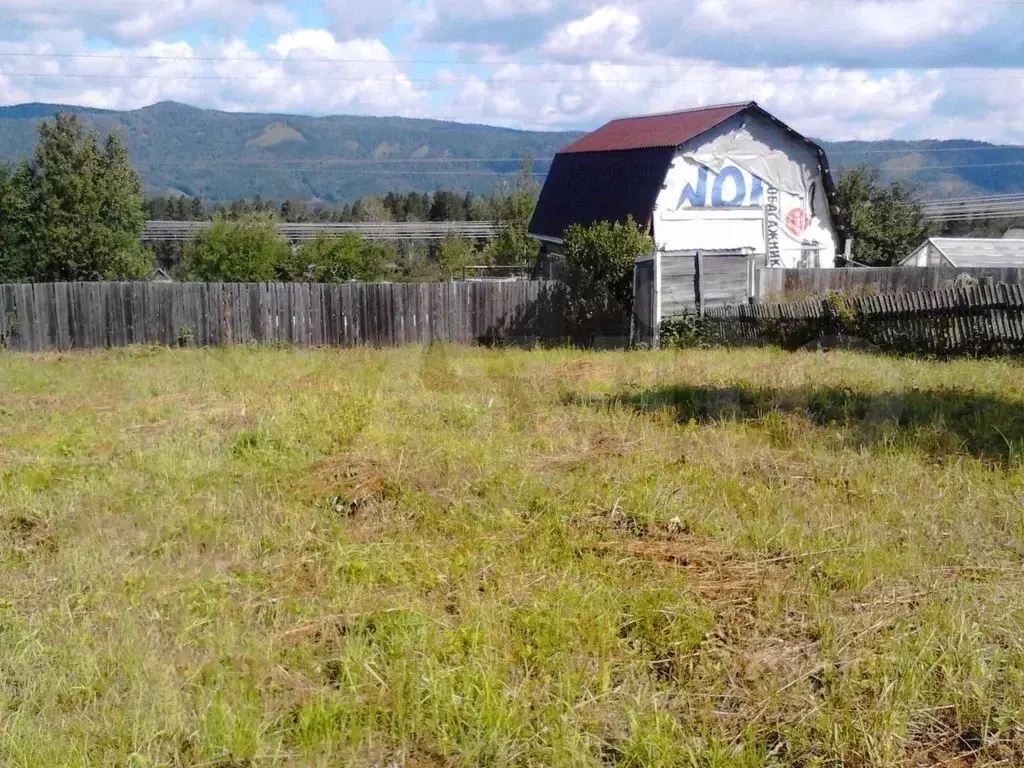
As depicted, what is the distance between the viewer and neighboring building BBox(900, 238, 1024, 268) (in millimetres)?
25125

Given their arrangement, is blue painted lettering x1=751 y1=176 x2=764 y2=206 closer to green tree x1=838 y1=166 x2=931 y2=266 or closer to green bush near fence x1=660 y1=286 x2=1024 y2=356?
green bush near fence x1=660 y1=286 x2=1024 y2=356

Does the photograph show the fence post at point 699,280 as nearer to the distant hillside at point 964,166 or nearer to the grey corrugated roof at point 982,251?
the grey corrugated roof at point 982,251

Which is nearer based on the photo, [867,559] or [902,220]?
[867,559]

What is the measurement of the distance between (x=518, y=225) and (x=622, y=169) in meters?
12.1

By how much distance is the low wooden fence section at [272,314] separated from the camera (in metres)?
18.1

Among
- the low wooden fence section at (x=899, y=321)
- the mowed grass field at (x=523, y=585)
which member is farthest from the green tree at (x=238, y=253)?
the mowed grass field at (x=523, y=585)

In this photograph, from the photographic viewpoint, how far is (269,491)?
669cm

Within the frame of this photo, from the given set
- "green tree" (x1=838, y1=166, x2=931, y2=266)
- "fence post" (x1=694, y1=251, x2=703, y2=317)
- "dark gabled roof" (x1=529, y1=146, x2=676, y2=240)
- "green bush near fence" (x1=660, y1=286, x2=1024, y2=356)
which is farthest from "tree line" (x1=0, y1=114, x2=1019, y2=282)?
"green tree" (x1=838, y1=166, x2=931, y2=266)

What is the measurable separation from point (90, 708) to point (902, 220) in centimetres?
3842

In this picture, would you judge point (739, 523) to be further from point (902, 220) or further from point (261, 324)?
point (902, 220)

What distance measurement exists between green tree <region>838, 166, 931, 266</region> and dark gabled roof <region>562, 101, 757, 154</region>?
611 inches

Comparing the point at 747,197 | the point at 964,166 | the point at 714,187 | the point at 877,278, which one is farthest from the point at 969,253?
the point at 964,166

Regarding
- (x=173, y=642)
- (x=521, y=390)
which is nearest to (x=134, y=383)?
(x=521, y=390)

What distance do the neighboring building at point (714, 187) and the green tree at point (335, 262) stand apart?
782 cm
